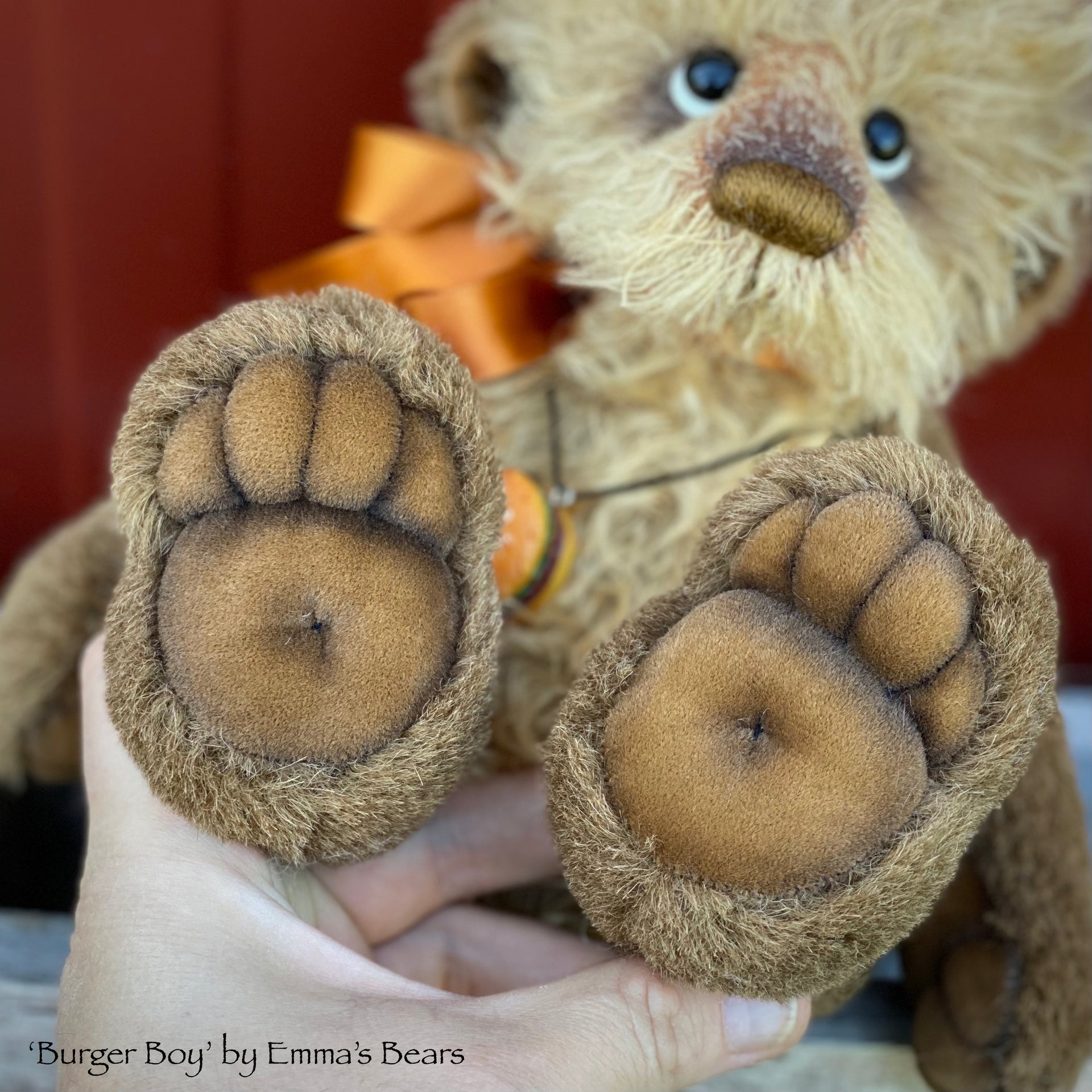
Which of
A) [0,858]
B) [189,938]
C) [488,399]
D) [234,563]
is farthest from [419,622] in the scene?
[0,858]

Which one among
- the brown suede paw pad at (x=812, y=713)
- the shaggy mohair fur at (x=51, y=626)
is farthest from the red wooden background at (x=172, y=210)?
the brown suede paw pad at (x=812, y=713)

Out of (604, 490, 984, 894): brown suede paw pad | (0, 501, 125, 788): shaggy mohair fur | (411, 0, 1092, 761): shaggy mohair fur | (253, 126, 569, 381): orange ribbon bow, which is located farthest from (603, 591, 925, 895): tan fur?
(0, 501, 125, 788): shaggy mohair fur

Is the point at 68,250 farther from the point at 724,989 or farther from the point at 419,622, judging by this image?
the point at 724,989

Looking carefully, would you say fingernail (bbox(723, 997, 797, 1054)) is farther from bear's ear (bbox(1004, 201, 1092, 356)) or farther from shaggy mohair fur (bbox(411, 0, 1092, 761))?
bear's ear (bbox(1004, 201, 1092, 356))

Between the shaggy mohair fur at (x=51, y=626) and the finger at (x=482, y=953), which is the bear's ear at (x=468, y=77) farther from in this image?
the finger at (x=482, y=953)

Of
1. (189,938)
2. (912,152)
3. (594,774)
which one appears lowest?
(189,938)
